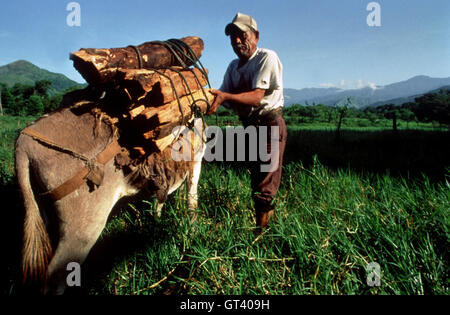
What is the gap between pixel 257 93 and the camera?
8.73 ft

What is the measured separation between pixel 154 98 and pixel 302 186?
2.51 metres

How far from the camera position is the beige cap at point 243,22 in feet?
8.94

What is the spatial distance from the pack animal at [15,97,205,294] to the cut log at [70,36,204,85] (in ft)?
1.26

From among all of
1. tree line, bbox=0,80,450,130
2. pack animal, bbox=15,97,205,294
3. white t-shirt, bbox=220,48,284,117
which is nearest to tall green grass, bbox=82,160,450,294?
pack animal, bbox=15,97,205,294

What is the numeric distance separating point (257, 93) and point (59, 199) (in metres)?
2.07

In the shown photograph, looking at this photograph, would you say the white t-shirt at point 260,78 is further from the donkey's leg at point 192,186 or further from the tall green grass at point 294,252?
the tall green grass at point 294,252

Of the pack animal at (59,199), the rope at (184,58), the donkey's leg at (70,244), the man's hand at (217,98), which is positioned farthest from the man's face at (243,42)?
the donkey's leg at (70,244)

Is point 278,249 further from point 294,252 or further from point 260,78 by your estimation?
point 260,78

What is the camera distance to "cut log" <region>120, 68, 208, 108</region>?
1881 mm

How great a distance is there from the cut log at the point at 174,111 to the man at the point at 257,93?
12 centimetres

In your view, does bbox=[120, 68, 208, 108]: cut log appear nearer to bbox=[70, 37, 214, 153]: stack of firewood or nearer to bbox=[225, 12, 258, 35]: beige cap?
bbox=[70, 37, 214, 153]: stack of firewood

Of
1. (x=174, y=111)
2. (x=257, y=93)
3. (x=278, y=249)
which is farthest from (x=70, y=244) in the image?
(x=257, y=93)

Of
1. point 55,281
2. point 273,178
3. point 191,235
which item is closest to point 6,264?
point 55,281
